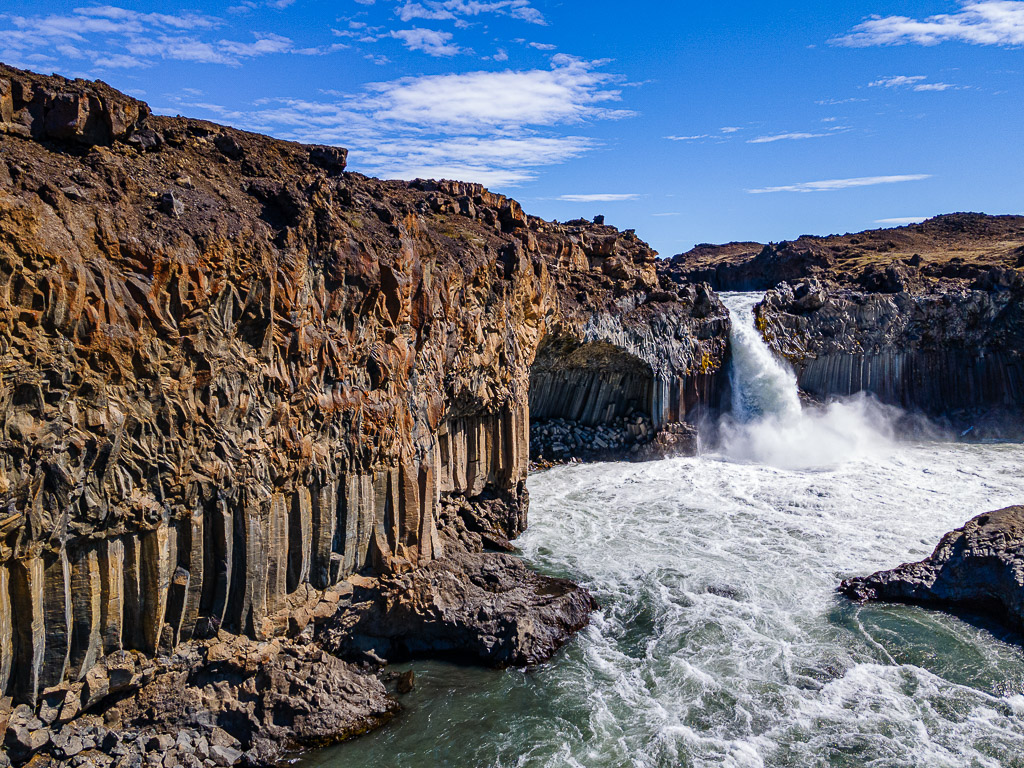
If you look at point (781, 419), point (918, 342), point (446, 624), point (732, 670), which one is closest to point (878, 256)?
point (918, 342)

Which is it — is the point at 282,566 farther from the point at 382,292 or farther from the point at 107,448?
the point at 382,292

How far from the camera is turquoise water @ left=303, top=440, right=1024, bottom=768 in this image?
1271 cm

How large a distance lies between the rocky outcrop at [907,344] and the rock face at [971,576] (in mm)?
18814

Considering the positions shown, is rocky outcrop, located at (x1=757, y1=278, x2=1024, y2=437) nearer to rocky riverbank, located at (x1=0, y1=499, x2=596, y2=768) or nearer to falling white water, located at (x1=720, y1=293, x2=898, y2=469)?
falling white water, located at (x1=720, y1=293, x2=898, y2=469)

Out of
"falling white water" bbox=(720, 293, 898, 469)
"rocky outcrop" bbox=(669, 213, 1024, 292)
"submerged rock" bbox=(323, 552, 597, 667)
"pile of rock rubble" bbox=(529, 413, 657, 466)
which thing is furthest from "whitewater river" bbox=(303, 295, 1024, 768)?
"rocky outcrop" bbox=(669, 213, 1024, 292)

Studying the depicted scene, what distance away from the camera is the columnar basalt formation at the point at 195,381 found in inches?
412

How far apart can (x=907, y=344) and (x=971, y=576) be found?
2293cm

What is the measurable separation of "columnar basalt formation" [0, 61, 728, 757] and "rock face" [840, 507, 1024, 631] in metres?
10.6

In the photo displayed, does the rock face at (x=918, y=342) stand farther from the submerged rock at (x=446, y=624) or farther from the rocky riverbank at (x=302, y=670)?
the submerged rock at (x=446, y=624)

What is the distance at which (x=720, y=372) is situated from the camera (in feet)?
115

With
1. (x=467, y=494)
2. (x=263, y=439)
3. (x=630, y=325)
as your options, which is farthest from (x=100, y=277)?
(x=630, y=325)

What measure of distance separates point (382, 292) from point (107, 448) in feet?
21.5

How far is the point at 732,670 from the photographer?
1498 cm

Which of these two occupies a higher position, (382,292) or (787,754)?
Answer: (382,292)
